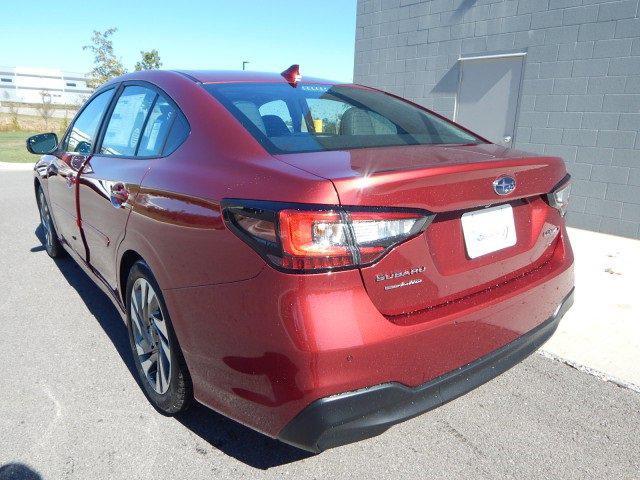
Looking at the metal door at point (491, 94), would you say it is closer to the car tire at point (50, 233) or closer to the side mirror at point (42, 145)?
the side mirror at point (42, 145)

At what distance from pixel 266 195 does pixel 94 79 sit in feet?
94.8

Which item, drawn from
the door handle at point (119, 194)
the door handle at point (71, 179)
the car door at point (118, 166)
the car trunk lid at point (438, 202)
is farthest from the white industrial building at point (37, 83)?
the car trunk lid at point (438, 202)

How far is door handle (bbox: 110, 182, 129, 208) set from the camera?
2432 millimetres

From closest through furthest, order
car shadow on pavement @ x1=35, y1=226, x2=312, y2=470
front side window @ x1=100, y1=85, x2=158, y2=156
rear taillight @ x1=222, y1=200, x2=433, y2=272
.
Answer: rear taillight @ x1=222, y1=200, x2=433, y2=272 → car shadow on pavement @ x1=35, y1=226, x2=312, y2=470 → front side window @ x1=100, y1=85, x2=158, y2=156

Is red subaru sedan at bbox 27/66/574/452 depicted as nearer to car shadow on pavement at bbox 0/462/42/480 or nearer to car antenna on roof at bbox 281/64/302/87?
car antenna on roof at bbox 281/64/302/87

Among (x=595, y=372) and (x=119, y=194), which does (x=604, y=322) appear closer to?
(x=595, y=372)

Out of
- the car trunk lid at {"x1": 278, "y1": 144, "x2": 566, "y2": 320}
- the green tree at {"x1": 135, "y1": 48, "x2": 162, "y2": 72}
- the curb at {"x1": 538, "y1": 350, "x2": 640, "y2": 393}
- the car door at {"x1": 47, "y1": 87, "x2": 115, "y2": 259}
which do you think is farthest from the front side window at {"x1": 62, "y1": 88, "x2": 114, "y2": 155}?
the green tree at {"x1": 135, "y1": 48, "x2": 162, "y2": 72}

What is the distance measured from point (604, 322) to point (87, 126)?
4.04 metres

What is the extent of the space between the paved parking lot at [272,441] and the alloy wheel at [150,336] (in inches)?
7.8

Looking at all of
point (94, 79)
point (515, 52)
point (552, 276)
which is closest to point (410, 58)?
point (515, 52)

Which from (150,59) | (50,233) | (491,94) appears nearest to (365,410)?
(50,233)

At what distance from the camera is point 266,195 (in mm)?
1577

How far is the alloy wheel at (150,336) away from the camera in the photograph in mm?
2254

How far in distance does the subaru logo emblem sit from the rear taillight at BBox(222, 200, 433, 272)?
0.50 metres
